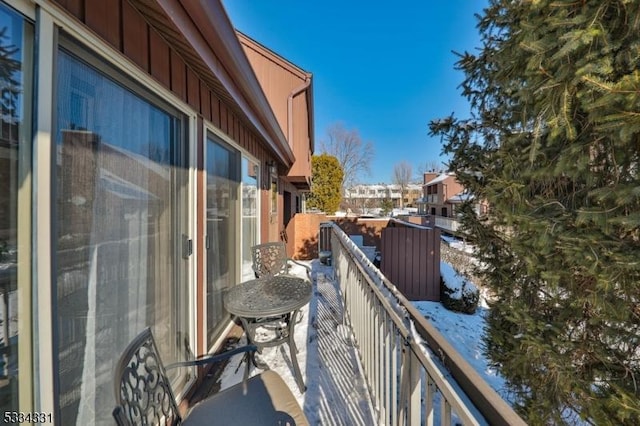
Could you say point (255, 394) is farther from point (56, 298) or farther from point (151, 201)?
point (151, 201)

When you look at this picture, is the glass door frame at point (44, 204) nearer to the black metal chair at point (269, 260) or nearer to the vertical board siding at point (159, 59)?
the vertical board siding at point (159, 59)

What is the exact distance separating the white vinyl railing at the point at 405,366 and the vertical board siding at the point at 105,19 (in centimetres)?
177

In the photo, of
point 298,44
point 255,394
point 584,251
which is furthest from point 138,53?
point 298,44

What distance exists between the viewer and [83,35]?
1062 millimetres

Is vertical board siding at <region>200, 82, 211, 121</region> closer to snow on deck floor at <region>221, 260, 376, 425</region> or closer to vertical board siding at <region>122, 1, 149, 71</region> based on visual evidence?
vertical board siding at <region>122, 1, 149, 71</region>

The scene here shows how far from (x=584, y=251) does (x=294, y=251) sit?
669cm

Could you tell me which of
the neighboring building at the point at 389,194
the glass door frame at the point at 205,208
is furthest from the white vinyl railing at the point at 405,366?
the neighboring building at the point at 389,194

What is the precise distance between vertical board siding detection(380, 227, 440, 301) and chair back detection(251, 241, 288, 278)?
9.67 feet

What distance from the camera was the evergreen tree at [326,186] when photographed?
1529 centimetres

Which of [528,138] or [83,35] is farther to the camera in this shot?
[528,138]

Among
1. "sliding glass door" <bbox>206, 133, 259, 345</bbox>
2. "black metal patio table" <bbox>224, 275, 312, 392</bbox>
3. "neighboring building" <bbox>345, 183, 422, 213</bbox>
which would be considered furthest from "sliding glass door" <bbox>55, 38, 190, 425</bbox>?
"neighboring building" <bbox>345, 183, 422, 213</bbox>

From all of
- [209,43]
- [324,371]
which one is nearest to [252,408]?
[324,371]

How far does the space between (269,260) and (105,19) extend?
98.6 inches

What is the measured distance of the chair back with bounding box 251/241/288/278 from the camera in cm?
309
